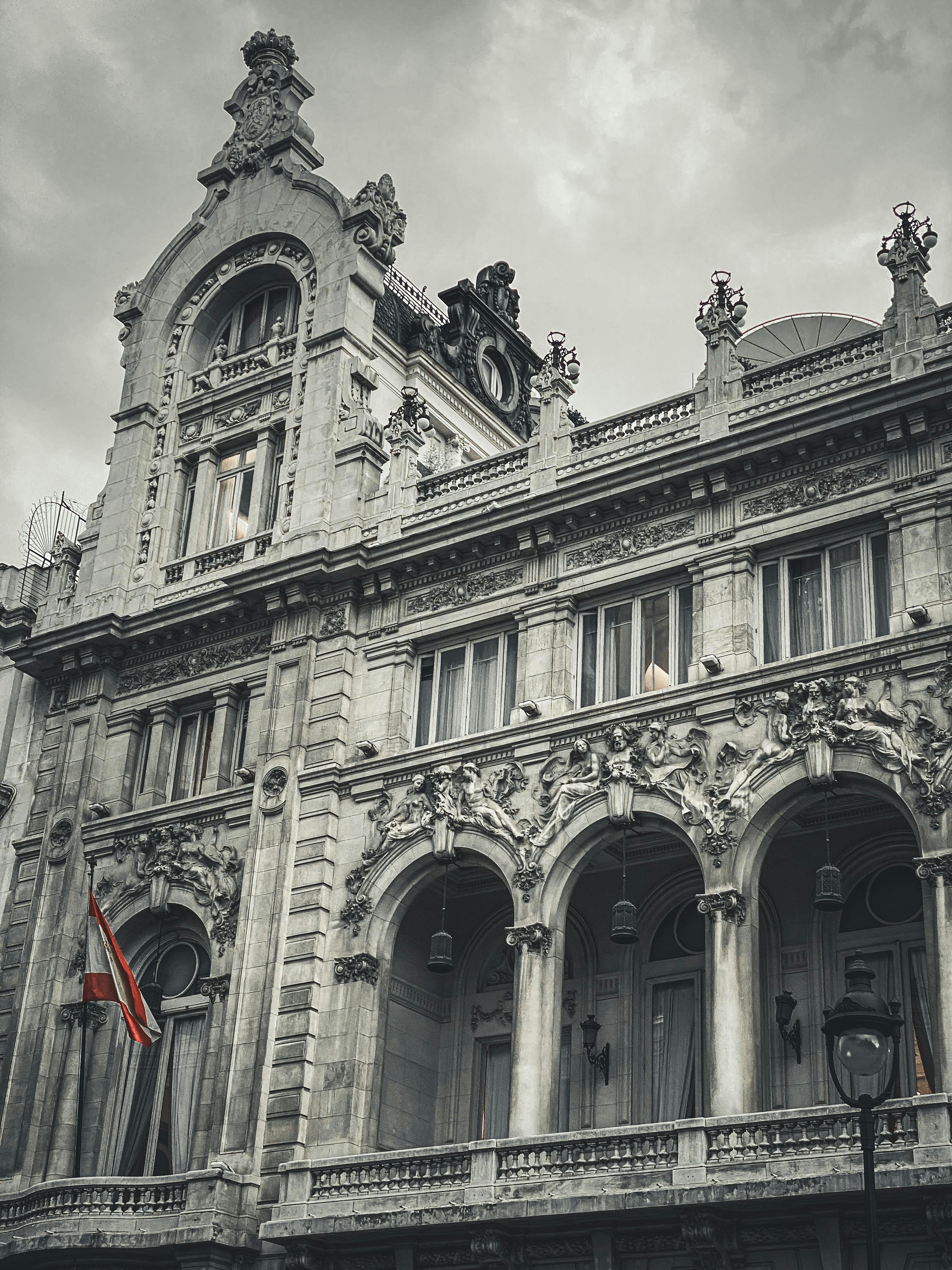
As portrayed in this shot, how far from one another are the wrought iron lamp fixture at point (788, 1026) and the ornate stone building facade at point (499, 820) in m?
0.09

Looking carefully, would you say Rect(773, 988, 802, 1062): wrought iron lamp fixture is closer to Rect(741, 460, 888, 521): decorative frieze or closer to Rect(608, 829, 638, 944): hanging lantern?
Rect(608, 829, 638, 944): hanging lantern

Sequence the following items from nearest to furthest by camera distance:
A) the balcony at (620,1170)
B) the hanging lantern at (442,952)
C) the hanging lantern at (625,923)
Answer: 1. the balcony at (620,1170)
2. the hanging lantern at (625,923)
3. the hanging lantern at (442,952)

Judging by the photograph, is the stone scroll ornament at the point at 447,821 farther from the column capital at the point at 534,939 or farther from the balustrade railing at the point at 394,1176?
the balustrade railing at the point at 394,1176

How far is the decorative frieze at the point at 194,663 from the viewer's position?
3612cm

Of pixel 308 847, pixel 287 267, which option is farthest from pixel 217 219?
pixel 308 847

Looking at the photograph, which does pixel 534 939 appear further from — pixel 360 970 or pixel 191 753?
pixel 191 753

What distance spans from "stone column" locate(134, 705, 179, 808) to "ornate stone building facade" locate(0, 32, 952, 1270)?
109 millimetres

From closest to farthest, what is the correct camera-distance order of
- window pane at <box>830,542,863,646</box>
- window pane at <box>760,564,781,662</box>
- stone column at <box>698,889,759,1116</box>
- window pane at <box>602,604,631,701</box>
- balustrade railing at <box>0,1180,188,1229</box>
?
stone column at <box>698,889,759,1116</box>, window pane at <box>830,542,863,646</box>, window pane at <box>760,564,781,662</box>, balustrade railing at <box>0,1180,188,1229</box>, window pane at <box>602,604,631,701</box>

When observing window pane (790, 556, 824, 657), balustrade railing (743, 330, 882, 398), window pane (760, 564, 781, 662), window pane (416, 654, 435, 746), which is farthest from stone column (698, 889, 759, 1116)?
balustrade railing (743, 330, 882, 398)

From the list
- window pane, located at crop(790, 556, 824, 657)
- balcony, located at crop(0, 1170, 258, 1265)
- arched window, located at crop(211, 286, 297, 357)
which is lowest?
balcony, located at crop(0, 1170, 258, 1265)

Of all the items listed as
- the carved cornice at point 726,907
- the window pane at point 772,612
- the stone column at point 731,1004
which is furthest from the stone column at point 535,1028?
the window pane at point 772,612

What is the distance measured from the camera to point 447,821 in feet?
103

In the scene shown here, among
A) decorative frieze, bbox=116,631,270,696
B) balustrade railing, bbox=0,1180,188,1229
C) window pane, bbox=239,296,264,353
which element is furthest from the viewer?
window pane, bbox=239,296,264,353

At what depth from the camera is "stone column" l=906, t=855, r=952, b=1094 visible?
2439cm
